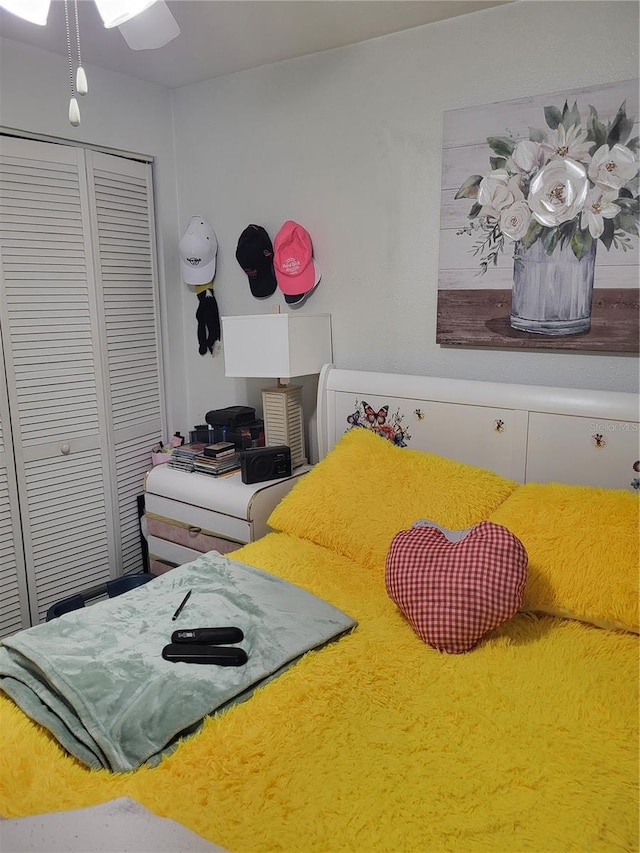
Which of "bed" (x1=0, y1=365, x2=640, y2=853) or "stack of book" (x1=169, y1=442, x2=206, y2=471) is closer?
"bed" (x1=0, y1=365, x2=640, y2=853)

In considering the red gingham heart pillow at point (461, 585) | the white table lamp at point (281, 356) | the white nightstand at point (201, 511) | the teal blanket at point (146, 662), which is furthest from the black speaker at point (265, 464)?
the red gingham heart pillow at point (461, 585)

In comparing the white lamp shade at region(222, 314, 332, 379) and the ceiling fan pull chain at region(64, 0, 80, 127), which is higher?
the ceiling fan pull chain at region(64, 0, 80, 127)

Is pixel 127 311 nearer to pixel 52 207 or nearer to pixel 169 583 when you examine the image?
pixel 52 207

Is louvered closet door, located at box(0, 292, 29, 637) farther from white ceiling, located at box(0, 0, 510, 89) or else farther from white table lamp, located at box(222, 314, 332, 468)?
white ceiling, located at box(0, 0, 510, 89)

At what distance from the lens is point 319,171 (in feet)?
8.64

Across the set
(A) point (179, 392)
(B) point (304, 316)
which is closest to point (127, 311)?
(A) point (179, 392)

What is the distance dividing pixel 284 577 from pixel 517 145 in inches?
63.7

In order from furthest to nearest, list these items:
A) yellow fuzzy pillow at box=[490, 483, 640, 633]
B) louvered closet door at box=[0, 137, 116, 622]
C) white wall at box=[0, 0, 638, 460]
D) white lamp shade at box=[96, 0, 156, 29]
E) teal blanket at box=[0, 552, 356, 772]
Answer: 1. louvered closet door at box=[0, 137, 116, 622]
2. white wall at box=[0, 0, 638, 460]
3. yellow fuzzy pillow at box=[490, 483, 640, 633]
4. white lamp shade at box=[96, 0, 156, 29]
5. teal blanket at box=[0, 552, 356, 772]

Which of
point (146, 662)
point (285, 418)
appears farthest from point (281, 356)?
point (146, 662)

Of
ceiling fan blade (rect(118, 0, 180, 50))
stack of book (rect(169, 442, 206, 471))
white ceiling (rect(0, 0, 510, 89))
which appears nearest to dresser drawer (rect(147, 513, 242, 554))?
stack of book (rect(169, 442, 206, 471))

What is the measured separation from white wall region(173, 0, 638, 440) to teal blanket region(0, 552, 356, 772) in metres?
1.18

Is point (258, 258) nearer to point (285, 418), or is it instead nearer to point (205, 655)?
point (285, 418)

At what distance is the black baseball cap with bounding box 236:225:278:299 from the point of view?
2797 millimetres

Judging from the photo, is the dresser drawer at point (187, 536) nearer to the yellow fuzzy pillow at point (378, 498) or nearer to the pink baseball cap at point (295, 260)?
the yellow fuzzy pillow at point (378, 498)
